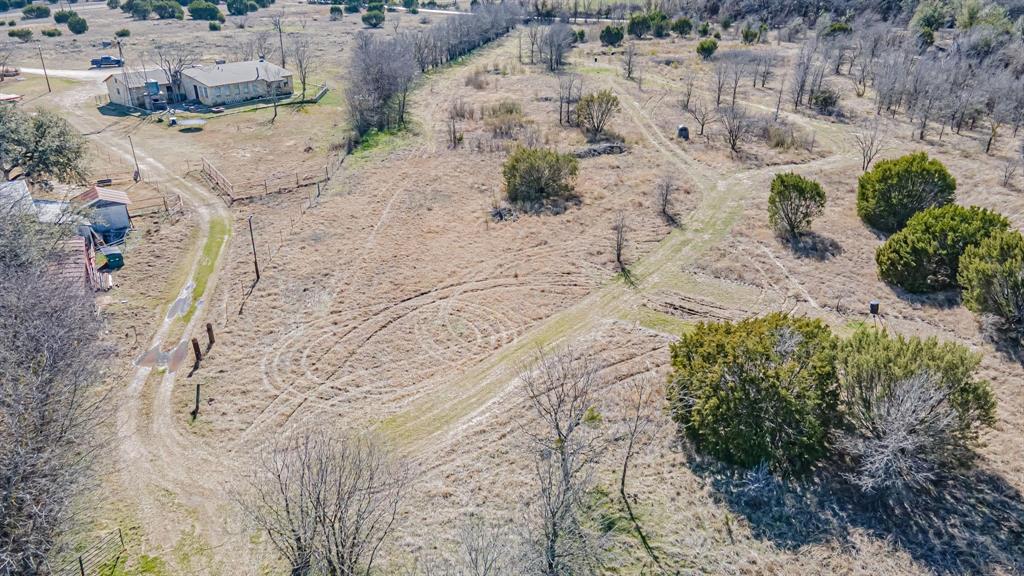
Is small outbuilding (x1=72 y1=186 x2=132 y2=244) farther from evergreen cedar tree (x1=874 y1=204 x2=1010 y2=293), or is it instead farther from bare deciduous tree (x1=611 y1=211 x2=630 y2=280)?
evergreen cedar tree (x1=874 y1=204 x2=1010 y2=293)

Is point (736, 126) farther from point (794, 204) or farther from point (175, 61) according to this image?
point (175, 61)

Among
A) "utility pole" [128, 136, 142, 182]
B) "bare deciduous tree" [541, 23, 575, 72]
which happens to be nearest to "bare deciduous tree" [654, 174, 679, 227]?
"utility pole" [128, 136, 142, 182]

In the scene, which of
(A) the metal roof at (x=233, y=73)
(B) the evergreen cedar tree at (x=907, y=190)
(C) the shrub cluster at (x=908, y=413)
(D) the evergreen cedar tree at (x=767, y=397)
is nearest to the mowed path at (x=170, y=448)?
(D) the evergreen cedar tree at (x=767, y=397)

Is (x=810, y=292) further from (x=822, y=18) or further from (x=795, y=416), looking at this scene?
(x=822, y=18)

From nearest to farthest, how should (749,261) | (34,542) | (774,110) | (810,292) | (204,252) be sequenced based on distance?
(34,542)
(810,292)
(749,261)
(204,252)
(774,110)

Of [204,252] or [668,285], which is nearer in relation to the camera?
[668,285]

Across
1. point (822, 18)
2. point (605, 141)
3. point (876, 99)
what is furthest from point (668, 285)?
point (822, 18)
